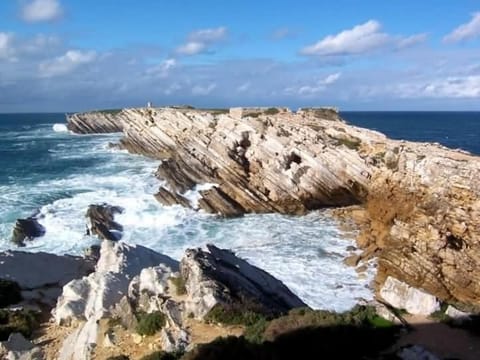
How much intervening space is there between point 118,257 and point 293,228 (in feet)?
56.4

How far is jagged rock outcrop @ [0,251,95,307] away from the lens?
18.4 metres

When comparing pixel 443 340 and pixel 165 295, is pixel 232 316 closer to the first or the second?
pixel 165 295

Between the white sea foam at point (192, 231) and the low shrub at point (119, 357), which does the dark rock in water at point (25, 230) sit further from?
the low shrub at point (119, 357)

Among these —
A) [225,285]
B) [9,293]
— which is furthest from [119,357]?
[9,293]

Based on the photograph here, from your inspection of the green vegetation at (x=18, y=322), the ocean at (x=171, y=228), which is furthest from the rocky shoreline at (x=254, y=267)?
the ocean at (x=171, y=228)

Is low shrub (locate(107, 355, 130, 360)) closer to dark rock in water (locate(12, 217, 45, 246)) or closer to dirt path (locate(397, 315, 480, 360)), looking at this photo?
dirt path (locate(397, 315, 480, 360))

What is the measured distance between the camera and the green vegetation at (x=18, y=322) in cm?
1438

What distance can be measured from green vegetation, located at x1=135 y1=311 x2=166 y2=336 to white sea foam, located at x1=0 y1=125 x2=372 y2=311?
10103 millimetres

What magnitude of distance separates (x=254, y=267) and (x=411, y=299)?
16.4 ft

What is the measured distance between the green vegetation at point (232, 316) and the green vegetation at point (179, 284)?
1742 millimetres

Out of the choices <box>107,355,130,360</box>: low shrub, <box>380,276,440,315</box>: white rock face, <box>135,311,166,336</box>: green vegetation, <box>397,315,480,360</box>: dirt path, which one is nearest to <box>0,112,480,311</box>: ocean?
<box>380,276,440,315</box>: white rock face

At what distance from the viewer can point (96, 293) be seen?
15.6 metres

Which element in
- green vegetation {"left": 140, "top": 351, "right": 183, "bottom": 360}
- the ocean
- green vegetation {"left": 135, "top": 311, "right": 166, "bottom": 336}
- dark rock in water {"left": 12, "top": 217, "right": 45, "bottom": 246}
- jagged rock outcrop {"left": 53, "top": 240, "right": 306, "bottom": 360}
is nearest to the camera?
green vegetation {"left": 140, "top": 351, "right": 183, "bottom": 360}

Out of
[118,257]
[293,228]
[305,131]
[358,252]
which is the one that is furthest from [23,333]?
[305,131]
